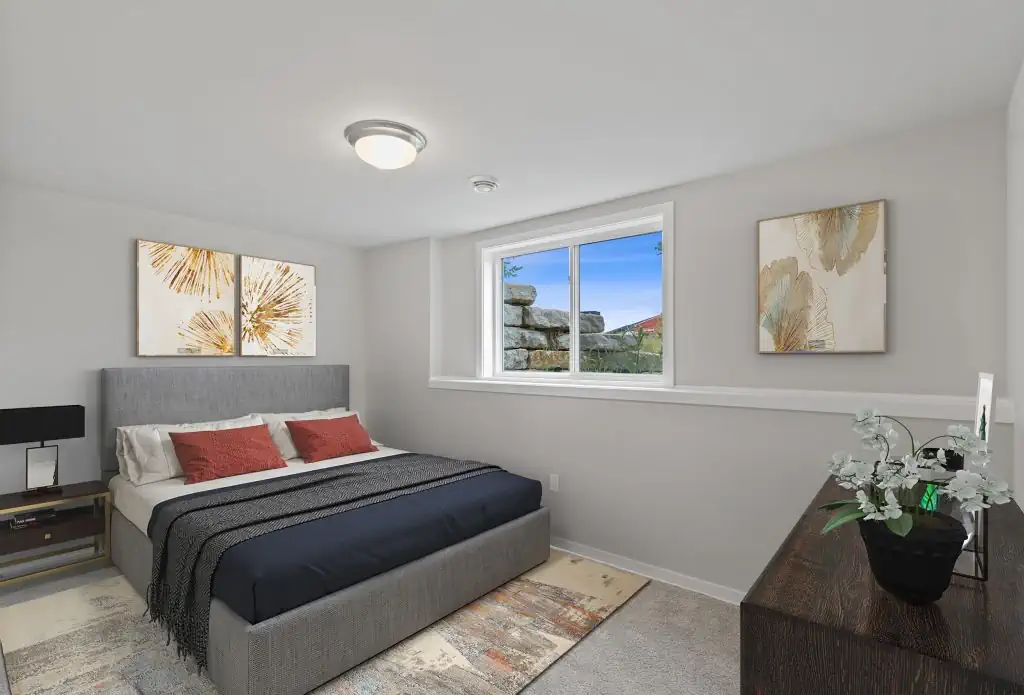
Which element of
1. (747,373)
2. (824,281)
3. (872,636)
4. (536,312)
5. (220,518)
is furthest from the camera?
(536,312)

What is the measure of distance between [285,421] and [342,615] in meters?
2.12

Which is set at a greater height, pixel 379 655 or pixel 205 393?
pixel 205 393

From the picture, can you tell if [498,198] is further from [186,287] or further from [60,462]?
[60,462]

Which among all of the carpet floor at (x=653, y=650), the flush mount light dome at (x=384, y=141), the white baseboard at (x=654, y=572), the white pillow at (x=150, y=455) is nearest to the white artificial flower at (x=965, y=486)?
the carpet floor at (x=653, y=650)

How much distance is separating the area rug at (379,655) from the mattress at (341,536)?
1.25 feet

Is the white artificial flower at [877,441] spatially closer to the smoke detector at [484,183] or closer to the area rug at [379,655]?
the area rug at [379,655]

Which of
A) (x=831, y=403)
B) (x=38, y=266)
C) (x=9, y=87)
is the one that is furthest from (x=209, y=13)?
(x=831, y=403)

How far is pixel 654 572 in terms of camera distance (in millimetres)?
3174

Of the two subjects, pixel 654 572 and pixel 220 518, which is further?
pixel 654 572

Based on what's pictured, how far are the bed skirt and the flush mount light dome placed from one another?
1883 mm

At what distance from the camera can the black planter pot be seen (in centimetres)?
107

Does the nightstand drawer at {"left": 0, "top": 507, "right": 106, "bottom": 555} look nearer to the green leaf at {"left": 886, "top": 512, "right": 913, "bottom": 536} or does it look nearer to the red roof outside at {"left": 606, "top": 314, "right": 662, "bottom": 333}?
the red roof outside at {"left": 606, "top": 314, "right": 662, "bottom": 333}

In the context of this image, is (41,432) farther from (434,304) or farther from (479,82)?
(479,82)

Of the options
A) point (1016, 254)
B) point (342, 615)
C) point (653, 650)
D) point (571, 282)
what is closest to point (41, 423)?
point (342, 615)
